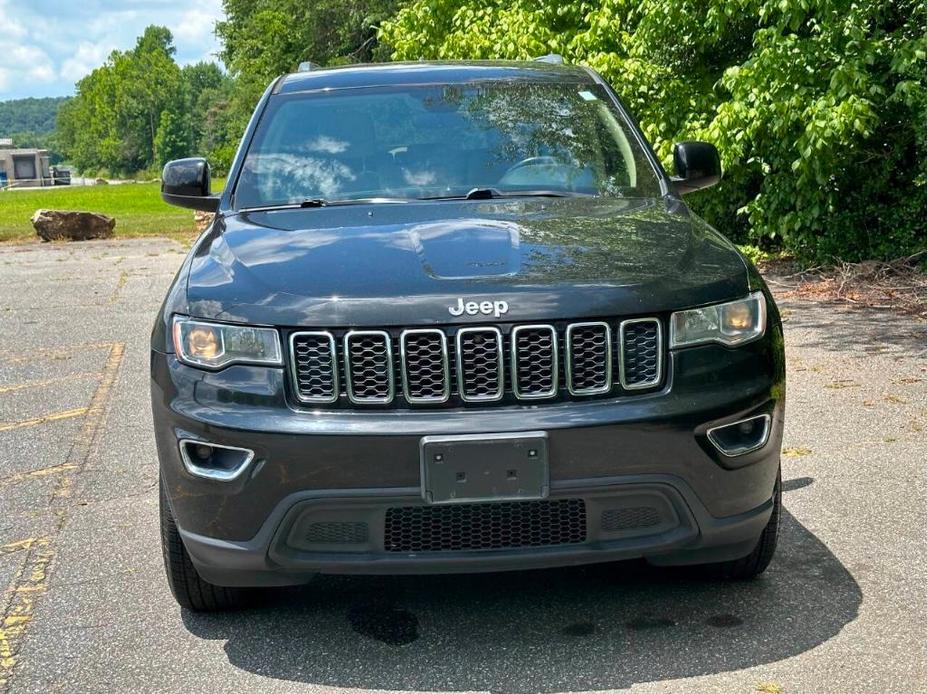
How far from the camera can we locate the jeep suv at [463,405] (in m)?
3.40

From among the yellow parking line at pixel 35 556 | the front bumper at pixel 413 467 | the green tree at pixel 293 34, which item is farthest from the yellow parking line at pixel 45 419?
the green tree at pixel 293 34

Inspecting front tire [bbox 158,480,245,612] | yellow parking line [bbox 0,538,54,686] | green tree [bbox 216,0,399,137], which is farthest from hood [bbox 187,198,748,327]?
green tree [bbox 216,0,399,137]

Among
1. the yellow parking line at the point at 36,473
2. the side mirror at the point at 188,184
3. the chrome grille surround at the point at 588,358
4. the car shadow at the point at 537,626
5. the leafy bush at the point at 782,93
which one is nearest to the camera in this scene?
the chrome grille surround at the point at 588,358

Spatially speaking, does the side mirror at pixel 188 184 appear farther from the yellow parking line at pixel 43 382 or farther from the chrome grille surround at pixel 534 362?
the yellow parking line at pixel 43 382

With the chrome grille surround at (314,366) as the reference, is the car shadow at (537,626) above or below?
below

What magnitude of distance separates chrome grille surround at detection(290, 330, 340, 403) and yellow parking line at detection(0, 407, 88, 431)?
4.14 metres

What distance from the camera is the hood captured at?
11.4 ft

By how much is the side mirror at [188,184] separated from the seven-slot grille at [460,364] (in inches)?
72.9

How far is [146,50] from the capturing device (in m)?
178

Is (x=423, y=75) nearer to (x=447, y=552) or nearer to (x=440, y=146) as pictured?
(x=440, y=146)

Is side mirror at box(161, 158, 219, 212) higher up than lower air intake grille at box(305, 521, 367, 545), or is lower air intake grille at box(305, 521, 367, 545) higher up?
side mirror at box(161, 158, 219, 212)

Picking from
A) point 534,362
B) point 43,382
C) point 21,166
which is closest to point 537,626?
point 534,362

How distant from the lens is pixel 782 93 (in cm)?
1143

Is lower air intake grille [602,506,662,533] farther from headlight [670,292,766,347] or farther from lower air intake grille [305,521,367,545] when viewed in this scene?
lower air intake grille [305,521,367,545]
